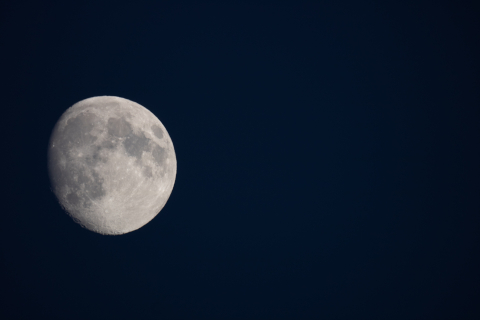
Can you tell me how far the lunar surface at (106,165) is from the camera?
15.7 feet

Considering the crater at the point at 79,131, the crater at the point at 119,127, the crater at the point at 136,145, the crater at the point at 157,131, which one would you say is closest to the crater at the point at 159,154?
the crater at the point at 136,145

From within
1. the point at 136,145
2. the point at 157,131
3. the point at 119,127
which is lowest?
the point at 136,145

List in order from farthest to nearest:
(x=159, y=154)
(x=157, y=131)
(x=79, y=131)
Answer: (x=157, y=131) < (x=159, y=154) < (x=79, y=131)

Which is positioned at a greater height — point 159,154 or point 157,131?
point 157,131

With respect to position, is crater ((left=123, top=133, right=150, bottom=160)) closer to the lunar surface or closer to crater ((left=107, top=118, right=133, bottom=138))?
the lunar surface

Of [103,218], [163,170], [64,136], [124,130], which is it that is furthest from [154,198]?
[64,136]

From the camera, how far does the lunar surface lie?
15.7ft

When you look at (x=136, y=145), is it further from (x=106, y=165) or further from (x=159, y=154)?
(x=106, y=165)

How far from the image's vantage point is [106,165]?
476cm

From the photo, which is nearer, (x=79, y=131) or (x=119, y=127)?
(x=79, y=131)

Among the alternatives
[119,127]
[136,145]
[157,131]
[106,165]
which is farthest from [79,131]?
[157,131]

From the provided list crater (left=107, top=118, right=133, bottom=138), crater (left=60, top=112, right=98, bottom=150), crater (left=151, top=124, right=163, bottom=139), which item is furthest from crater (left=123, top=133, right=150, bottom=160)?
crater (left=60, top=112, right=98, bottom=150)

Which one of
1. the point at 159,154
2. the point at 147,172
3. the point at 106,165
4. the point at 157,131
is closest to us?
the point at 106,165

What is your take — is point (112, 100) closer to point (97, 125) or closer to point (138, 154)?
point (97, 125)
